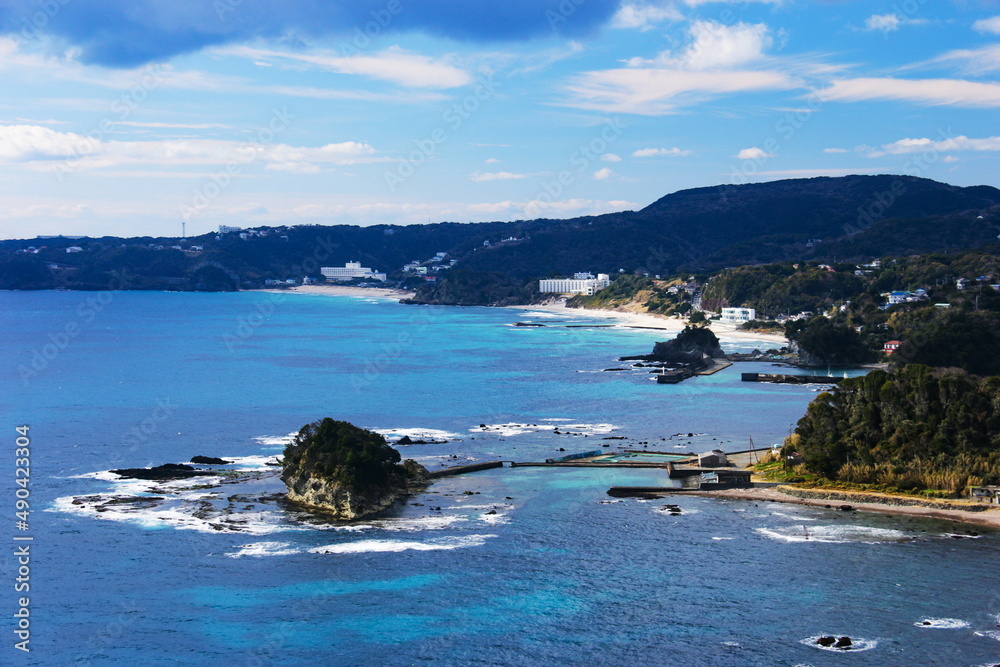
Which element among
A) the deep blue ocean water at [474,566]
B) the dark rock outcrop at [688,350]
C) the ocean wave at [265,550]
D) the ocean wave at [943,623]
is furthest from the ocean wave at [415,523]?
the dark rock outcrop at [688,350]

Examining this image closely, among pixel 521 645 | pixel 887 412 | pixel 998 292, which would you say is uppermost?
pixel 998 292

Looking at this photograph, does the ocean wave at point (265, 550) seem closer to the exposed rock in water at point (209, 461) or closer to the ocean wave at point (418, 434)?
the exposed rock in water at point (209, 461)

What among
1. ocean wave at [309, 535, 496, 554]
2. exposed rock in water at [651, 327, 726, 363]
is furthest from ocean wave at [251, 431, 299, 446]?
exposed rock in water at [651, 327, 726, 363]

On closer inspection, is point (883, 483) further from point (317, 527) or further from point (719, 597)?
point (317, 527)

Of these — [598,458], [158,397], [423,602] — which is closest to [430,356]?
[158,397]

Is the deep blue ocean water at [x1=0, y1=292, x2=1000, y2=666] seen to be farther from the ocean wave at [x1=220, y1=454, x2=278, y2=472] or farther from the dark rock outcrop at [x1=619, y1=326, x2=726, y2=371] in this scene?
the dark rock outcrop at [x1=619, y1=326, x2=726, y2=371]
